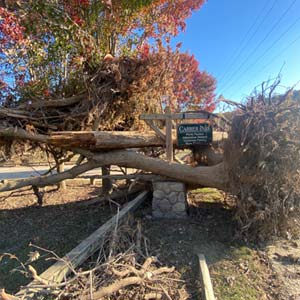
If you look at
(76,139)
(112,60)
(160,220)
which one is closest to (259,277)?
(160,220)

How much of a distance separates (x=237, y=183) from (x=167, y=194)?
1517 millimetres

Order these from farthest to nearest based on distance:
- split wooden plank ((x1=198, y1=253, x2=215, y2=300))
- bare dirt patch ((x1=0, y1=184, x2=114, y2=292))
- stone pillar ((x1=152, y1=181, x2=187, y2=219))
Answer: stone pillar ((x1=152, y1=181, x2=187, y2=219)) < bare dirt patch ((x1=0, y1=184, x2=114, y2=292)) < split wooden plank ((x1=198, y1=253, x2=215, y2=300))

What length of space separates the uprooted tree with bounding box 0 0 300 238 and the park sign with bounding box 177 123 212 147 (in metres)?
0.48

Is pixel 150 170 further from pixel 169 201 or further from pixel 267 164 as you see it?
pixel 267 164

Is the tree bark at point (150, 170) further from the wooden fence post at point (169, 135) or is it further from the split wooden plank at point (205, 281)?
the split wooden plank at point (205, 281)

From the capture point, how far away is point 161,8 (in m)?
7.99

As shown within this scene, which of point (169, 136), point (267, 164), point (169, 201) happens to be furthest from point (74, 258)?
point (267, 164)

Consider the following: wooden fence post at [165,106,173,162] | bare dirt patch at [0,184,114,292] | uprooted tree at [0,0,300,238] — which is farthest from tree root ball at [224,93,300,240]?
bare dirt patch at [0,184,114,292]

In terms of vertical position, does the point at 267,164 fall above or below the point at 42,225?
above

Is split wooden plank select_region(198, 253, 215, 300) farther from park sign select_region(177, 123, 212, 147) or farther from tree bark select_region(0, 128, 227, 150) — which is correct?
tree bark select_region(0, 128, 227, 150)

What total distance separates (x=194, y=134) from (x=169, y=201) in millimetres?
1533

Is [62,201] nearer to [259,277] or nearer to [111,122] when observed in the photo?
[111,122]

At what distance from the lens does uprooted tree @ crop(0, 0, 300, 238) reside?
413 centimetres

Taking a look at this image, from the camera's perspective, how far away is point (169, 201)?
205 inches
